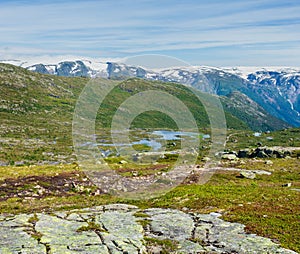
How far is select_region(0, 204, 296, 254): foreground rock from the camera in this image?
1979cm

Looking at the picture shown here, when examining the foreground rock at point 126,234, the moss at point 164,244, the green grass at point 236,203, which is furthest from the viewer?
the green grass at point 236,203

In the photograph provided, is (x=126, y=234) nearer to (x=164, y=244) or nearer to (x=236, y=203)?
(x=164, y=244)

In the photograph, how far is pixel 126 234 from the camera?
73.5ft

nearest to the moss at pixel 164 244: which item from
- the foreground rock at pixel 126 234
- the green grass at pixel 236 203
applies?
the foreground rock at pixel 126 234

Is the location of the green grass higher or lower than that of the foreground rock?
lower

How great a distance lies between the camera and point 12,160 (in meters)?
152

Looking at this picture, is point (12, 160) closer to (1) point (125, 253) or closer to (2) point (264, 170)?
(2) point (264, 170)

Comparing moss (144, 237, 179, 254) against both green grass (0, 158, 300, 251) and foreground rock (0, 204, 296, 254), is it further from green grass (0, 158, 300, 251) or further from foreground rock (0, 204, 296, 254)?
green grass (0, 158, 300, 251)

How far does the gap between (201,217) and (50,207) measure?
16045 mm

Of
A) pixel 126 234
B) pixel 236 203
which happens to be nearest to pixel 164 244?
pixel 126 234

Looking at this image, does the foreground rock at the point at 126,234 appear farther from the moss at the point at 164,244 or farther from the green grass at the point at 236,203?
the green grass at the point at 236,203

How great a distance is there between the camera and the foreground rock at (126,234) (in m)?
19.8

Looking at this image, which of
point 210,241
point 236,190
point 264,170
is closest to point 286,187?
point 236,190

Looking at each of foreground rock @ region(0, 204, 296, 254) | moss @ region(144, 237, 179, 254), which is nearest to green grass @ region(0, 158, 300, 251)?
foreground rock @ region(0, 204, 296, 254)
